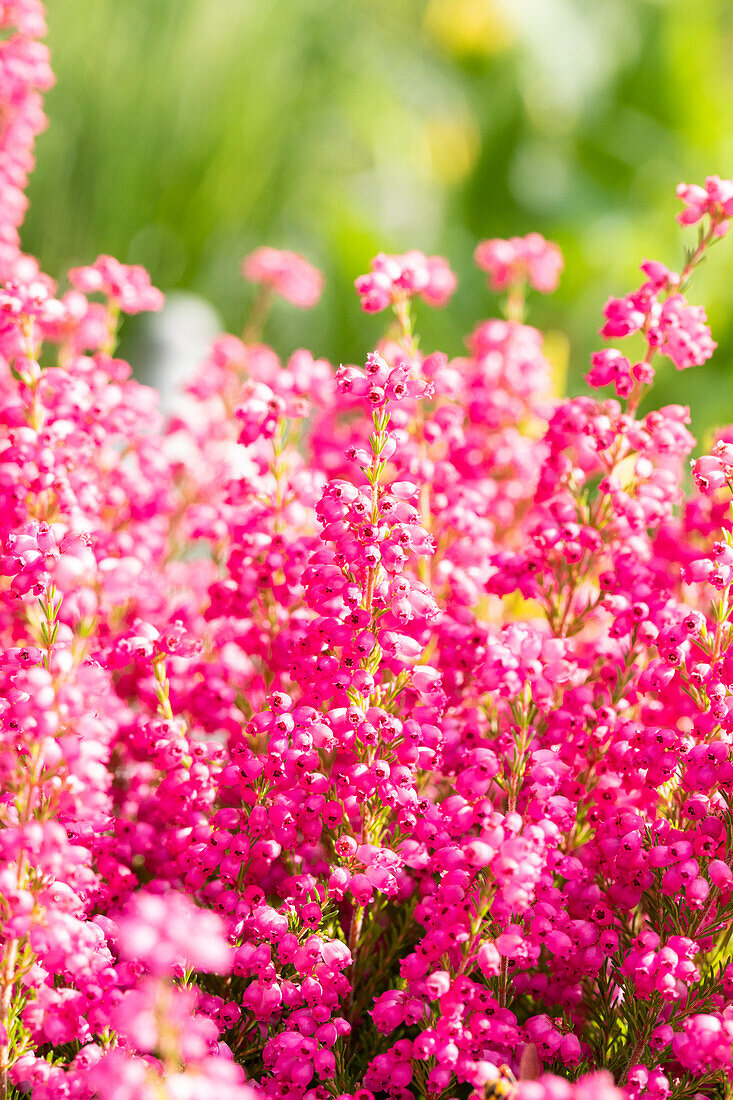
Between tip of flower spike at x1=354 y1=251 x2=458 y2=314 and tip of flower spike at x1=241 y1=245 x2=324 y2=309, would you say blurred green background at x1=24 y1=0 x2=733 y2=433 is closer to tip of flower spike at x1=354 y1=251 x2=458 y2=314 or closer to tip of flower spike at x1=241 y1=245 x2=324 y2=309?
tip of flower spike at x1=241 y1=245 x2=324 y2=309

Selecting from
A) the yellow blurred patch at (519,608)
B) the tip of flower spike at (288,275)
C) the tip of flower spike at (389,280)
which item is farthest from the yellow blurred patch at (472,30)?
the tip of flower spike at (389,280)

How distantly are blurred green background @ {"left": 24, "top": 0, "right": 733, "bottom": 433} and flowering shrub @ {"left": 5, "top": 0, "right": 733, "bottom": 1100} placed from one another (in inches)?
86.9

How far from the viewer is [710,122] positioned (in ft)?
12.6

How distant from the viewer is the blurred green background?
11.4ft

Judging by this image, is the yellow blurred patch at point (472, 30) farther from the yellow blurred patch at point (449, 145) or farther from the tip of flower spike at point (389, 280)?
the tip of flower spike at point (389, 280)

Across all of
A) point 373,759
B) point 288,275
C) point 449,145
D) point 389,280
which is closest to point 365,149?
point 449,145

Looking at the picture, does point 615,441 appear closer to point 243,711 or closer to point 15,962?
point 243,711

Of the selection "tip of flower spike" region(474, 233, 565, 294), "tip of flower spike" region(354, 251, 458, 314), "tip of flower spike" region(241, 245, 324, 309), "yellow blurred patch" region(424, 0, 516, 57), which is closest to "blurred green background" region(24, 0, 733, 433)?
"yellow blurred patch" region(424, 0, 516, 57)

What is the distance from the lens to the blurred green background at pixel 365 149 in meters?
3.48

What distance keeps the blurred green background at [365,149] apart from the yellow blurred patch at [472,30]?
0.04 ft

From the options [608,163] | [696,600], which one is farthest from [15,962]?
[608,163]

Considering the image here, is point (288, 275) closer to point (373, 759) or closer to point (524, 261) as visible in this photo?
point (524, 261)

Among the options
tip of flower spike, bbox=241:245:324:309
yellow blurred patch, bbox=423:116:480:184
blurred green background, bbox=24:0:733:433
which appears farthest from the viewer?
yellow blurred patch, bbox=423:116:480:184

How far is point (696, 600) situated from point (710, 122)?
3262 mm
